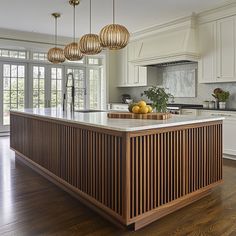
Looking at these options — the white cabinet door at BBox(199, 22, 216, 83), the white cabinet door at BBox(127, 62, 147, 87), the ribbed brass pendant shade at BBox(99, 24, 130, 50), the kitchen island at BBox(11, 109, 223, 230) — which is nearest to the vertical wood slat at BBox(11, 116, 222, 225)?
the kitchen island at BBox(11, 109, 223, 230)

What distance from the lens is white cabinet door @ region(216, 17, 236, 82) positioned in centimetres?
512

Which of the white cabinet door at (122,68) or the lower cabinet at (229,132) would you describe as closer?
the lower cabinet at (229,132)

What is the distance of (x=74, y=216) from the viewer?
257cm

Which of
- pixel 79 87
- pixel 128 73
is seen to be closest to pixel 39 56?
pixel 79 87

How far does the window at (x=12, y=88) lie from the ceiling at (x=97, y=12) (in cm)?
116

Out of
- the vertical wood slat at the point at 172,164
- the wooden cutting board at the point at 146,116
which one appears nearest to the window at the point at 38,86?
the wooden cutting board at the point at 146,116

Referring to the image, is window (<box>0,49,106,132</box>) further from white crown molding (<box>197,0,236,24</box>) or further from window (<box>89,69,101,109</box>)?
white crown molding (<box>197,0,236,24</box>)

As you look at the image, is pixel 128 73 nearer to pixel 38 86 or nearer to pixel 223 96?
pixel 38 86

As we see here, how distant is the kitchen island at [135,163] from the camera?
7.45 ft

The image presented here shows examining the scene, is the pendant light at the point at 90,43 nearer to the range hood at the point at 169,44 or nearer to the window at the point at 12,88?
the range hood at the point at 169,44

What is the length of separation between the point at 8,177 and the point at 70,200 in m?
1.27

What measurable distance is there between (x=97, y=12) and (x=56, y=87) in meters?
3.14

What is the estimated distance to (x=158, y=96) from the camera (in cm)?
318

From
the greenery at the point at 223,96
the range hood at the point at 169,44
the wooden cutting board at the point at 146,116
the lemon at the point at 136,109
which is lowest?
the wooden cutting board at the point at 146,116
